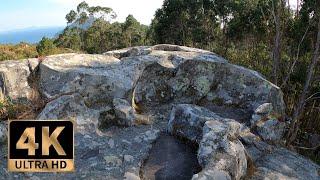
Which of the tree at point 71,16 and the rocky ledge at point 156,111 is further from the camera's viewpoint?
the tree at point 71,16

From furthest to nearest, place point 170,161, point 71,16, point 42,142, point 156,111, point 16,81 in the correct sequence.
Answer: point 71,16 → point 156,111 → point 16,81 → point 170,161 → point 42,142

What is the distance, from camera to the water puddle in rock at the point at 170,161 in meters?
6.63

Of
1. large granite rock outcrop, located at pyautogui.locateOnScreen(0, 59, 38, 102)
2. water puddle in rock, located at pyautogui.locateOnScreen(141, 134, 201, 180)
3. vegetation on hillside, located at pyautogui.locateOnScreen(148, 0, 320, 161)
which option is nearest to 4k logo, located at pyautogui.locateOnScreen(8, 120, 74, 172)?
water puddle in rock, located at pyautogui.locateOnScreen(141, 134, 201, 180)

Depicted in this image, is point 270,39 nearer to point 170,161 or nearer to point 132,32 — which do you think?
point 170,161

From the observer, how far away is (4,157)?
267 inches

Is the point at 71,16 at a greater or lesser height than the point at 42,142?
greater

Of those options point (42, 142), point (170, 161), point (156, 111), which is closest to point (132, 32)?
point (156, 111)

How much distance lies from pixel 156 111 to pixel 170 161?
2.13 m

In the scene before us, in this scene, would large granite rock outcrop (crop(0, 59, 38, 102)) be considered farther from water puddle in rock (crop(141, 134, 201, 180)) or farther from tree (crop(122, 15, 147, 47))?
tree (crop(122, 15, 147, 47))

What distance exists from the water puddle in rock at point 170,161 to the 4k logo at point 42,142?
70.7 inches

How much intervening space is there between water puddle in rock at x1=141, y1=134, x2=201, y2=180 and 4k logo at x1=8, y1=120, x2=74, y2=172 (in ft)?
5.89

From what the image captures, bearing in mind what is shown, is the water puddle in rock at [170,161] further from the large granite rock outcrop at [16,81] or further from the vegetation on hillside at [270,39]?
the vegetation on hillside at [270,39]

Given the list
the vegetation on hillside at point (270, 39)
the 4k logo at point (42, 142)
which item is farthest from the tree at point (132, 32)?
the 4k logo at point (42, 142)

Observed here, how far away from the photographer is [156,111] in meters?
8.93
